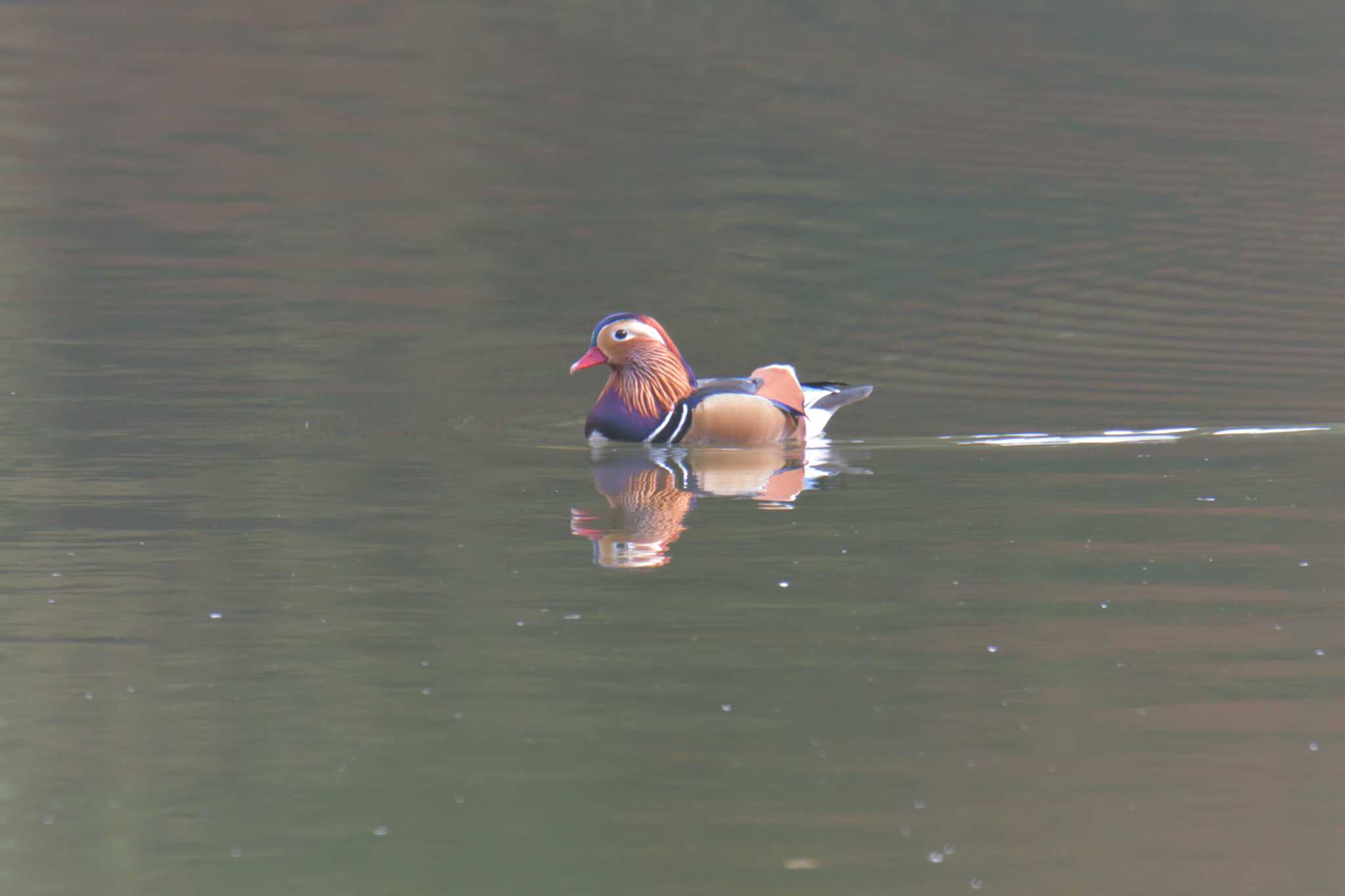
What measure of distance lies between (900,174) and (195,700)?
20.3m

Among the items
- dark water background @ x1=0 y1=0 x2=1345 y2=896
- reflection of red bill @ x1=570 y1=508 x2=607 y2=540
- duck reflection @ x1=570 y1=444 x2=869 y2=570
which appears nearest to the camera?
dark water background @ x1=0 y1=0 x2=1345 y2=896

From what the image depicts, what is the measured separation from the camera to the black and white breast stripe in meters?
13.4

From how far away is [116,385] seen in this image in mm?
14766

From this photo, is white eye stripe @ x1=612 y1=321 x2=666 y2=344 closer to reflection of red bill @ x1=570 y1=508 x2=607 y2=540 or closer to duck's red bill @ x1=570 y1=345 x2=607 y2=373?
duck's red bill @ x1=570 y1=345 x2=607 y2=373

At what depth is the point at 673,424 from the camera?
13.4 m

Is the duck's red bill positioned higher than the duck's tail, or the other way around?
the duck's red bill

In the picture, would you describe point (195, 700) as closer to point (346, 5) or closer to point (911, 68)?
point (911, 68)

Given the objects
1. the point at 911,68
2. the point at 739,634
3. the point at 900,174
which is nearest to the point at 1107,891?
the point at 739,634

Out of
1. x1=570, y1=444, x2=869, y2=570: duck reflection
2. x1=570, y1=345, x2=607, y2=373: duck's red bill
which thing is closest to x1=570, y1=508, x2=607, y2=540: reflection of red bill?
x1=570, y1=444, x2=869, y2=570: duck reflection

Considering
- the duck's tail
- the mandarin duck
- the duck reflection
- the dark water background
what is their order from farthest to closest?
1. the duck's tail
2. the mandarin duck
3. the duck reflection
4. the dark water background

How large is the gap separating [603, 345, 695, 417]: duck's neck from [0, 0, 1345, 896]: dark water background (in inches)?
17.7

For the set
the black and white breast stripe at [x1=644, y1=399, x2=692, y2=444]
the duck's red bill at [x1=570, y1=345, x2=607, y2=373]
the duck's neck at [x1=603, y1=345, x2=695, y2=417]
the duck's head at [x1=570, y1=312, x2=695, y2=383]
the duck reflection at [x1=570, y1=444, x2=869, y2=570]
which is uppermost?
the duck's head at [x1=570, y1=312, x2=695, y2=383]

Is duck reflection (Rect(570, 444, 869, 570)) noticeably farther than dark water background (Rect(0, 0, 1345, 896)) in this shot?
Yes

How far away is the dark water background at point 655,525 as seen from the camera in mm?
6539
